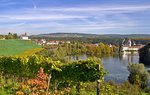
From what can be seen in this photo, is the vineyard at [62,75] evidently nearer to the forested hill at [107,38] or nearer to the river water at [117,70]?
the river water at [117,70]

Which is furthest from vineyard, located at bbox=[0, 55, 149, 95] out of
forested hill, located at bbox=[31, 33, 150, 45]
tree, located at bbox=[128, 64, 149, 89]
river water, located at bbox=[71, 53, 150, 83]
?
forested hill, located at bbox=[31, 33, 150, 45]

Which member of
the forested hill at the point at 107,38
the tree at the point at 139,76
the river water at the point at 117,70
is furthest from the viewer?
the forested hill at the point at 107,38

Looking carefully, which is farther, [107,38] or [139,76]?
[107,38]

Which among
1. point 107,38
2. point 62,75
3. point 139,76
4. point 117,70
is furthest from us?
point 107,38

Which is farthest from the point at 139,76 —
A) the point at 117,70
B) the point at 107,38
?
the point at 107,38

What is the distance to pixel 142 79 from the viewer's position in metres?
22.3

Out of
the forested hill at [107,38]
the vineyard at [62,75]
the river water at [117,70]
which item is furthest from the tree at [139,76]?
the forested hill at [107,38]

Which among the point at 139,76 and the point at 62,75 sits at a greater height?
the point at 62,75

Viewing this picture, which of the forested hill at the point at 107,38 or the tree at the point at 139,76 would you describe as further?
the forested hill at the point at 107,38

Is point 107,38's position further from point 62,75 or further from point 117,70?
point 62,75

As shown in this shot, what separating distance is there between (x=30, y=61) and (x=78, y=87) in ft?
10.5

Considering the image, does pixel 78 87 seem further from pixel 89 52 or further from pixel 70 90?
pixel 89 52

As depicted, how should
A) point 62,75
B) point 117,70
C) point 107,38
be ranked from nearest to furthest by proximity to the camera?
1. point 62,75
2. point 117,70
3. point 107,38

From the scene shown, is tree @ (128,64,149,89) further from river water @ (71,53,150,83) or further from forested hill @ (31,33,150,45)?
forested hill @ (31,33,150,45)
